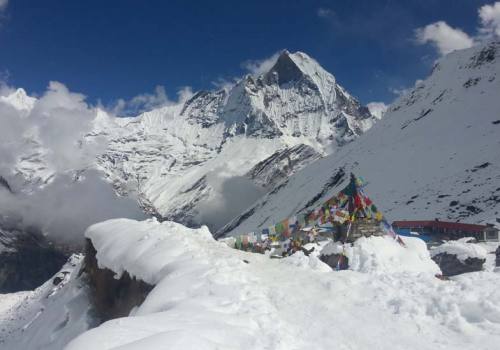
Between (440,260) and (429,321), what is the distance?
20.5m

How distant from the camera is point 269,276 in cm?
1434

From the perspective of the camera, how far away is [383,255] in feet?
76.4

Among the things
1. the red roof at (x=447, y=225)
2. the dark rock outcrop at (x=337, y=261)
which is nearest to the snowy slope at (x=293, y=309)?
the dark rock outcrop at (x=337, y=261)

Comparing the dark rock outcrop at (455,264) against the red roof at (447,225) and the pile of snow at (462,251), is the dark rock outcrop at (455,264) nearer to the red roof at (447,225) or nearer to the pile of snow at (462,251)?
the pile of snow at (462,251)

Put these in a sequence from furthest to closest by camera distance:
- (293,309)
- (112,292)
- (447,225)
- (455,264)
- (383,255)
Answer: (447,225) < (455,264) < (383,255) < (112,292) < (293,309)

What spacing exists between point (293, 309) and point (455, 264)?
2054cm

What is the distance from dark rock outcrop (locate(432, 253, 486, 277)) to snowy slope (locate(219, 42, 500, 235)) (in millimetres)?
34165

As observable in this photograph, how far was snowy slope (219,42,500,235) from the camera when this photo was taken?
268 ft

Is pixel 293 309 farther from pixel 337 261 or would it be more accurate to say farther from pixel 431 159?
pixel 431 159

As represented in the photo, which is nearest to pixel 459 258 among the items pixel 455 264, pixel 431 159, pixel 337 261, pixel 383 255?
pixel 455 264

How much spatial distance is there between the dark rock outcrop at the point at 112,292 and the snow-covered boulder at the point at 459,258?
19.2 m

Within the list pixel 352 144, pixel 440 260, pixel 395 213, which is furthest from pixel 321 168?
pixel 440 260

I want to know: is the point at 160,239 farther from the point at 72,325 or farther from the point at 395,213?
the point at 395,213

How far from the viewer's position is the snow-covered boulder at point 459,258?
93.6 ft
